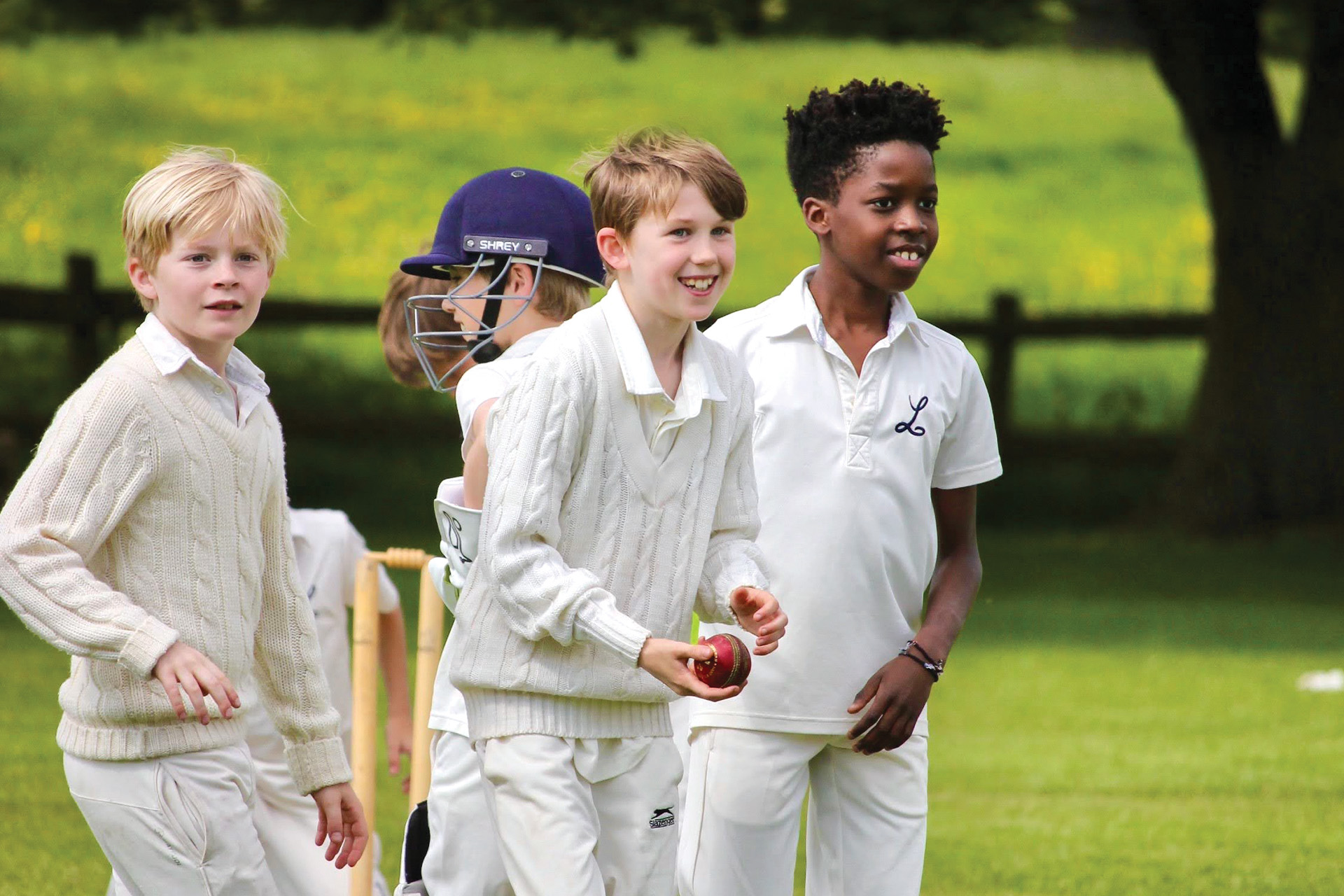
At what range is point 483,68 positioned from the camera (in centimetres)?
2269

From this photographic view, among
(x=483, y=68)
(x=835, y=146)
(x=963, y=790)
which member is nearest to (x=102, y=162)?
(x=483, y=68)

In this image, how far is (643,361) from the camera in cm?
A: 272

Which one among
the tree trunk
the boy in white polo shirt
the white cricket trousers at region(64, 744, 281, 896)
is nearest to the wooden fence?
the tree trunk

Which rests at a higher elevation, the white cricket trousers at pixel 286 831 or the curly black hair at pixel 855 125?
the curly black hair at pixel 855 125

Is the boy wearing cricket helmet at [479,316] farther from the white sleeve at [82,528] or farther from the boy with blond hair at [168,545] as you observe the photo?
the white sleeve at [82,528]

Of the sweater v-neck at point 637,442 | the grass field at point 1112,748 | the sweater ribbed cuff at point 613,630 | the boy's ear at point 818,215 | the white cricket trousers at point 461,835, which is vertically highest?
the boy's ear at point 818,215

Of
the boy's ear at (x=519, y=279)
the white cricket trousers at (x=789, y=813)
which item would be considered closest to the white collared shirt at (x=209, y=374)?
the boy's ear at (x=519, y=279)

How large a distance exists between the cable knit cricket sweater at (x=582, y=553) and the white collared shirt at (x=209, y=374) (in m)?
0.45

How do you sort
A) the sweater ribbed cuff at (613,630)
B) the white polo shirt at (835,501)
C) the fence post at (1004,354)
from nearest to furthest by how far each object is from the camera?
Result: the sweater ribbed cuff at (613,630) → the white polo shirt at (835,501) → the fence post at (1004,354)

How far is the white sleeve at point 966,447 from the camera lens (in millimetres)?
3350

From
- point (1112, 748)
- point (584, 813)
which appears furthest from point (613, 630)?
point (1112, 748)

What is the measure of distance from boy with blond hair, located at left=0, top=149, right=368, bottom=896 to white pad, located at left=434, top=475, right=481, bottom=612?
0.28 metres

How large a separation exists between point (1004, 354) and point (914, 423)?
11787mm

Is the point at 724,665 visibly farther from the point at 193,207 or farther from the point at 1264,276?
the point at 1264,276
